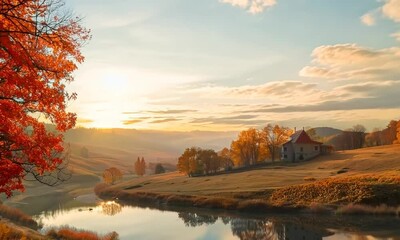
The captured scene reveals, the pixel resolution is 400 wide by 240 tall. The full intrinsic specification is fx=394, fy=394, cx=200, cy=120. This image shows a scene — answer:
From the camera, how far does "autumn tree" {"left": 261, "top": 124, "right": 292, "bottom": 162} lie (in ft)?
406

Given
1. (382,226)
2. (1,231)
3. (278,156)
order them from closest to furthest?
(1,231), (382,226), (278,156)

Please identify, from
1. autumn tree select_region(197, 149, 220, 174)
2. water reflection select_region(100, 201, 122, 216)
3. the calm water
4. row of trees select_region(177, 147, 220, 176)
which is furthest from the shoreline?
autumn tree select_region(197, 149, 220, 174)

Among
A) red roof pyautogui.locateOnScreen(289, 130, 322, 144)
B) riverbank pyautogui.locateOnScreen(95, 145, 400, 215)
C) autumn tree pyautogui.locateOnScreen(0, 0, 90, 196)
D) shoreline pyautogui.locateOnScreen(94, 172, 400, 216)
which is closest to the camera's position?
autumn tree pyautogui.locateOnScreen(0, 0, 90, 196)

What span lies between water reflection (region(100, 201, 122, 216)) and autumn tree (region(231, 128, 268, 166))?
49534mm

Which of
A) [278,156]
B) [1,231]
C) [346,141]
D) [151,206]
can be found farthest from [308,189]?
[346,141]

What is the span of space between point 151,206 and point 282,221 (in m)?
30.6

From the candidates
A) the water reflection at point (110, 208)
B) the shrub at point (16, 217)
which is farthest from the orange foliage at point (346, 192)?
the shrub at point (16, 217)

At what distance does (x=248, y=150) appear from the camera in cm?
12162

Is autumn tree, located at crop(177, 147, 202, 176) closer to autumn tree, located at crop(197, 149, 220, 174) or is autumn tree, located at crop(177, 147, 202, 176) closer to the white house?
autumn tree, located at crop(197, 149, 220, 174)

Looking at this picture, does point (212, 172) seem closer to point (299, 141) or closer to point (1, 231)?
point (299, 141)

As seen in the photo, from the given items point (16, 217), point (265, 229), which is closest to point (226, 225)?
point (265, 229)

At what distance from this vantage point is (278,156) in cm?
12706

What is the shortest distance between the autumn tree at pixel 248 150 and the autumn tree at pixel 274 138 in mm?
1855

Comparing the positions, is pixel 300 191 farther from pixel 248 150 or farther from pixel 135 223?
pixel 248 150
